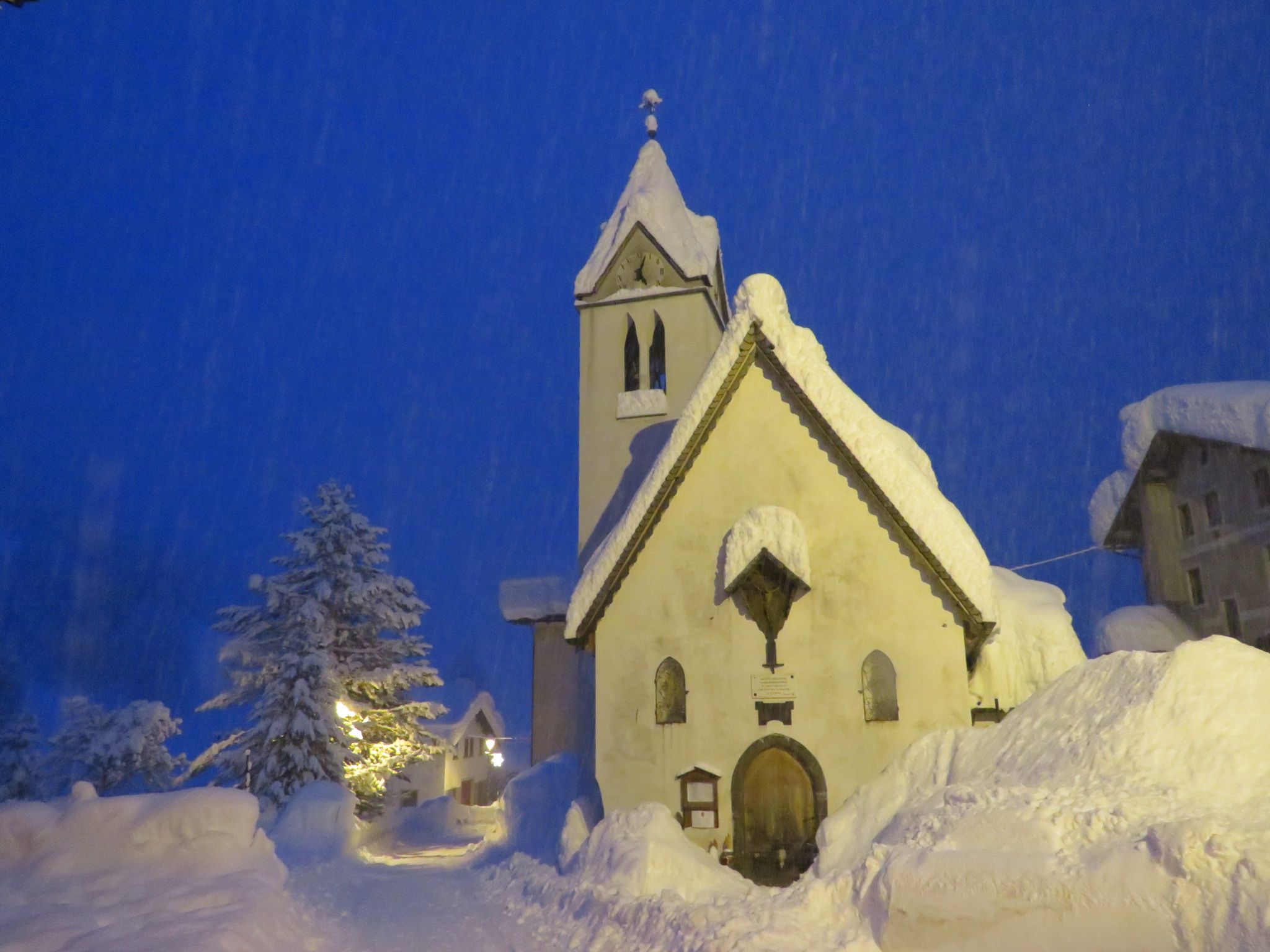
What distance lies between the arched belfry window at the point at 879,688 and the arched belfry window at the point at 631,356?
565 inches

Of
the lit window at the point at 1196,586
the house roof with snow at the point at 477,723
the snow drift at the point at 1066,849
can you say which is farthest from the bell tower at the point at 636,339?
the house roof with snow at the point at 477,723

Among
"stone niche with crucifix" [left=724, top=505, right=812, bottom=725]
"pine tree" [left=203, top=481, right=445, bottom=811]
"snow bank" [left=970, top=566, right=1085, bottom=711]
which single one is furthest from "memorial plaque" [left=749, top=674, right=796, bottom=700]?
"pine tree" [left=203, top=481, right=445, bottom=811]

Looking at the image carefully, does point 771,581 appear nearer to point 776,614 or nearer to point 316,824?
point 776,614

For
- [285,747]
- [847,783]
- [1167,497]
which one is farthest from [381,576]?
[1167,497]

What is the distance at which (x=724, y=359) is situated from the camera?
650 inches

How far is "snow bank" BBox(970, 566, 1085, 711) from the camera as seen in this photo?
17.3 metres

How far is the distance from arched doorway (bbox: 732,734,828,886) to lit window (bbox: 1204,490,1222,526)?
18.9 meters

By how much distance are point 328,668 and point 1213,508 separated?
87.1 ft

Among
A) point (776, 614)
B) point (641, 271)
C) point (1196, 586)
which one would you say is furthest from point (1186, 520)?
point (776, 614)

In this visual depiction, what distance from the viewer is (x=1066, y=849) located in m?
9.35

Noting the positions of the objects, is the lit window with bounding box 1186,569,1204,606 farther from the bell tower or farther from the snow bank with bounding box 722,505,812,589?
the snow bank with bounding box 722,505,812,589

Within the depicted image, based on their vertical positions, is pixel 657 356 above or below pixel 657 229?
below

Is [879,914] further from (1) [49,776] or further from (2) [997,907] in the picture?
(1) [49,776]

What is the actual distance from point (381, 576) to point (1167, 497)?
25.1m
